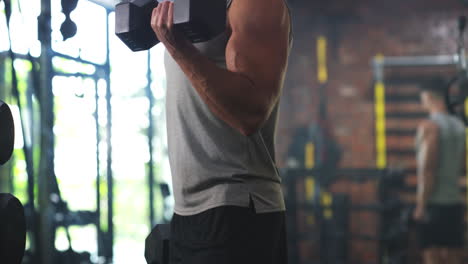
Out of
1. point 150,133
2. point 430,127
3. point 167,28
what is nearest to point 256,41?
point 167,28

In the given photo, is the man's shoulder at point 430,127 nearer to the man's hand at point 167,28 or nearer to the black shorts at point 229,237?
the black shorts at point 229,237

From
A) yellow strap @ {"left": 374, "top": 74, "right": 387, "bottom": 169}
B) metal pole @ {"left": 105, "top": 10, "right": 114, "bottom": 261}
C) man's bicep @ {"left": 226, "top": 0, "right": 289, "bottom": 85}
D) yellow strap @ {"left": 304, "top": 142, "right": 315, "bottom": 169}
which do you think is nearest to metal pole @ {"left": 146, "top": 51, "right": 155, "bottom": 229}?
metal pole @ {"left": 105, "top": 10, "right": 114, "bottom": 261}

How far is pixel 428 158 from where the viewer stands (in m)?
3.75

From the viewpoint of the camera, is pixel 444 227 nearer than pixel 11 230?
No

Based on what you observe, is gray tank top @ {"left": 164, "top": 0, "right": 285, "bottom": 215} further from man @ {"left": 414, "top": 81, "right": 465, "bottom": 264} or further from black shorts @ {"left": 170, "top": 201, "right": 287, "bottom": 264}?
man @ {"left": 414, "top": 81, "right": 465, "bottom": 264}

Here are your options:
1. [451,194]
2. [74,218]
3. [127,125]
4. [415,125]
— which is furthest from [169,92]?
[415,125]

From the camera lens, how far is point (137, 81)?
4.68 metres

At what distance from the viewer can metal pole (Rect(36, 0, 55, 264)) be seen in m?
2.74

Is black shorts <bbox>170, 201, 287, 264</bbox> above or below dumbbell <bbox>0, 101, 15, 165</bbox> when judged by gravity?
below

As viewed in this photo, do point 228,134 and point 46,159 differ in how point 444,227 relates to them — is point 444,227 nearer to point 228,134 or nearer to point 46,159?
point 46,159

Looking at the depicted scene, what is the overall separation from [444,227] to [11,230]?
3.08 m

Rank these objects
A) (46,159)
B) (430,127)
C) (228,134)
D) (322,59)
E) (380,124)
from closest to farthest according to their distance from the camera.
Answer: (228,134) < (46,159) < (430,127) < (380,124) < (322,59)

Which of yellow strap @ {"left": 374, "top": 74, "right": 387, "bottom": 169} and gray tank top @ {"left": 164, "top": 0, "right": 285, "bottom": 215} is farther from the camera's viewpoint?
yellow strap @ {"left": 374, "top": 74, "right": 387, "bottom": 169}

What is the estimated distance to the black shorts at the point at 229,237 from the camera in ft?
3.55
